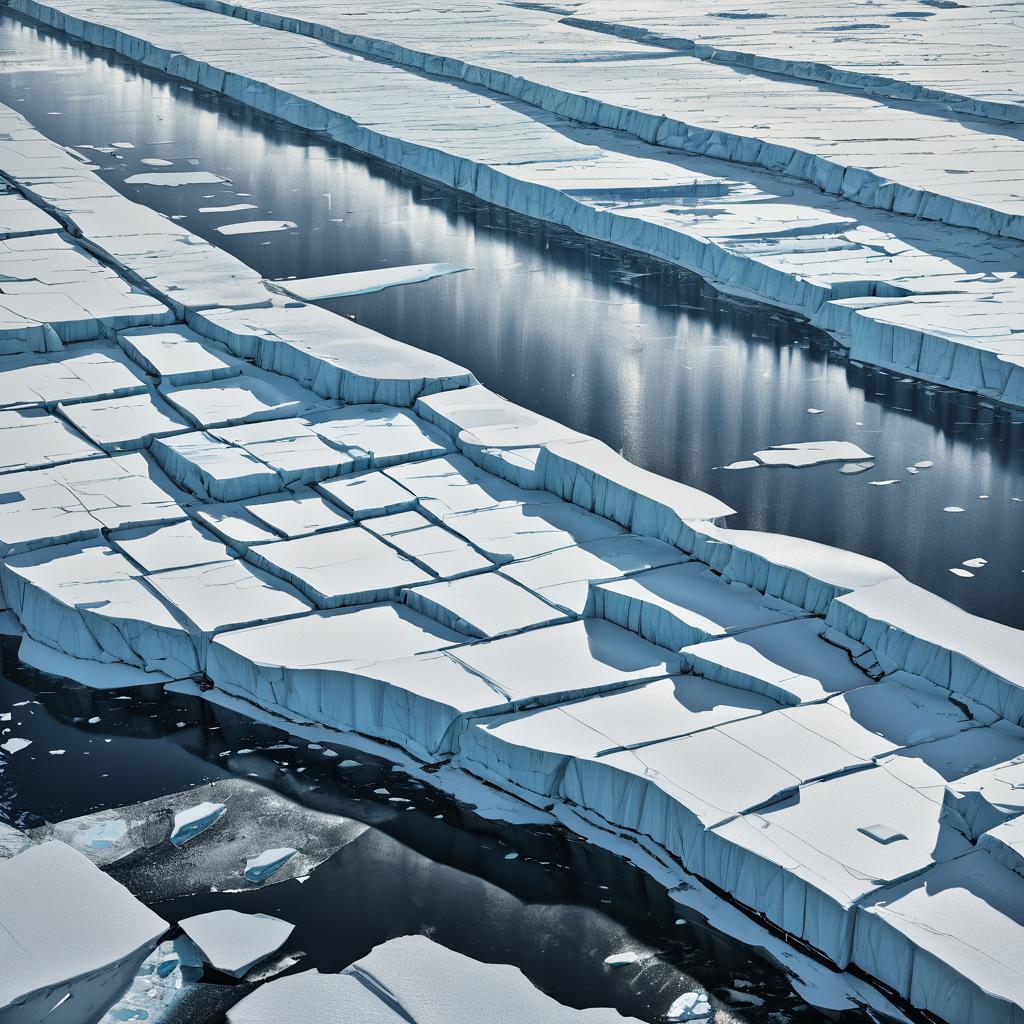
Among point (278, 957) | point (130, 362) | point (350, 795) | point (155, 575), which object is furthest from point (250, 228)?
point (278, 957)

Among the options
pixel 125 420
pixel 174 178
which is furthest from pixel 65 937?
pixel 174 178

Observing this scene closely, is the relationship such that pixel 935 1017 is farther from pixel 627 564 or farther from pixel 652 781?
pixel 627 564

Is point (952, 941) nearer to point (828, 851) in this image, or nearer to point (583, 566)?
point (828, 851)

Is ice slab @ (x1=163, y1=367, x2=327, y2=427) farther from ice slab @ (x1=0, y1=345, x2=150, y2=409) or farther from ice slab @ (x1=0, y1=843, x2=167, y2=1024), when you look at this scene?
ice slab @ (x1=0, y1=843, x2=167, y2=1024)

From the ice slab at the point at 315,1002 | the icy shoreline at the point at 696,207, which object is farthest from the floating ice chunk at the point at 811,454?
the ice slab at the point at 315,1002

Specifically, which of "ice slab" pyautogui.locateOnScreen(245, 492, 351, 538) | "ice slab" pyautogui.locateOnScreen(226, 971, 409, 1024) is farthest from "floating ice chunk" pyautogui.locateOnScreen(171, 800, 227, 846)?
"ice slab" pyautogui.locateOnScreen(245, 492, 351, 538)

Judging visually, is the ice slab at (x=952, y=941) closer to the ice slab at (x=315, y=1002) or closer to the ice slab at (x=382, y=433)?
the ice slab at (x=315, y=1002)
